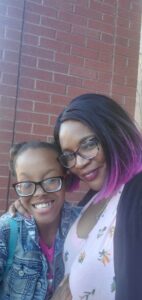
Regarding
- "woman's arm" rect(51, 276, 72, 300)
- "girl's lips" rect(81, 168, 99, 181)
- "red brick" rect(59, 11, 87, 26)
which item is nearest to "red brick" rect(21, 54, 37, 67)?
"red brick" rect(59, 11, 87, 26)

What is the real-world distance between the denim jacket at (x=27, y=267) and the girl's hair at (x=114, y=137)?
0.42 meters

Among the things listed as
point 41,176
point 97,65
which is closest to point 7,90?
point 97,65

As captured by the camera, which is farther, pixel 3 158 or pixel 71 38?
pixel 71 38

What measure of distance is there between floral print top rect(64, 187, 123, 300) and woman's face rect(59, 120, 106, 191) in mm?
142

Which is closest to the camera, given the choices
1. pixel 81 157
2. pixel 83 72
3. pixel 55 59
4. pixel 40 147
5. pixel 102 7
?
pixel 81 157

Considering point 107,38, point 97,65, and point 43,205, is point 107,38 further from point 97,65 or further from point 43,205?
point 43,205

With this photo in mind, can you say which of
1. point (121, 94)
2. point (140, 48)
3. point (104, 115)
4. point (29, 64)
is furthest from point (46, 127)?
point (104, 115)

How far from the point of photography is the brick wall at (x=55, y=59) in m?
3.40

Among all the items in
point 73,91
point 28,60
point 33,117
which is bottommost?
point 33,117

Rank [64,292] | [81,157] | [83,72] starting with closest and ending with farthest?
[64,292]
[81,157]
[83,72]

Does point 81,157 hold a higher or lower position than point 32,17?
lower

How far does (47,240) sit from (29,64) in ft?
6.26

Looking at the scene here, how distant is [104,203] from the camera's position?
5.72ft

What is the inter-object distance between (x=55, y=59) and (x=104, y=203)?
7.06 feet
